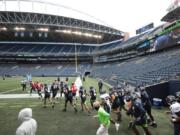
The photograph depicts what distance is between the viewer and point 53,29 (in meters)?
64.8

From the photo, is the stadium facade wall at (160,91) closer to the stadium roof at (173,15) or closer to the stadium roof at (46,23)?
the stadium roof at (173,15)

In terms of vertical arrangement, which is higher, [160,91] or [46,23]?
[46,23]

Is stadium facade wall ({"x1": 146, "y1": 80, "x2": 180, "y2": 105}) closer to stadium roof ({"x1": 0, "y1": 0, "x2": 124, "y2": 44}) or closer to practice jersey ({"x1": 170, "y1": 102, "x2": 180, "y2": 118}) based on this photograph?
practice jersey ({"x1": 170, "y1": 102, "x2": 180, "y2": 118})

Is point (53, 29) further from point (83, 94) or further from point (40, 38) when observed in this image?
point (83, 94)

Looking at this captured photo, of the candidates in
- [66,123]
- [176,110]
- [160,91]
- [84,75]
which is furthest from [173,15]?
[84,75]

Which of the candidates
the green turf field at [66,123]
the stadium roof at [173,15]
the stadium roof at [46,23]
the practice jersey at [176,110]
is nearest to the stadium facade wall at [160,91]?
the green turf field at [66,123]

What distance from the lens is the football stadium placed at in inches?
360

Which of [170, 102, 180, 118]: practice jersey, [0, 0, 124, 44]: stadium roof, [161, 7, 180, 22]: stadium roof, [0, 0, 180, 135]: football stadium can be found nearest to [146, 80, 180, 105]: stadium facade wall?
[0, 0, 180, 135]: football stadium

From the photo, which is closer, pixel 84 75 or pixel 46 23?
pixel 46 23

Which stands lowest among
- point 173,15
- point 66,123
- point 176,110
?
point 66,123

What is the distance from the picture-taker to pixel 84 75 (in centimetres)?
6500

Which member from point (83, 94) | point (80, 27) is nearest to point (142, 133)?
Answer: point (83, 94)

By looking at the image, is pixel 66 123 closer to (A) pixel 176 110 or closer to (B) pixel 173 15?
(A) pixel 176 110

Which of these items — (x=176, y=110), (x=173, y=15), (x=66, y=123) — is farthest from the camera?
(x=173, y=15)
